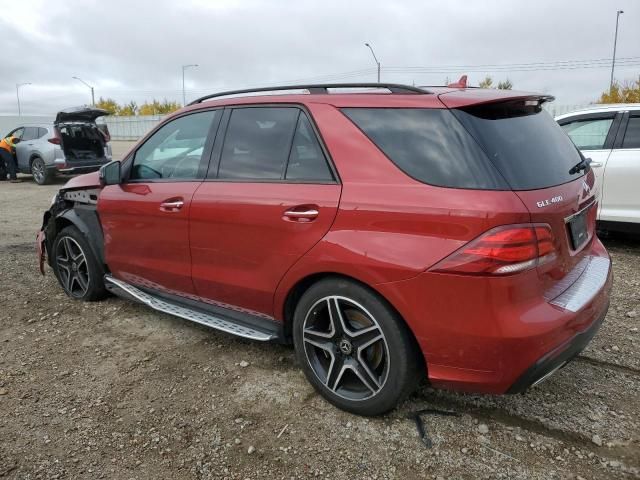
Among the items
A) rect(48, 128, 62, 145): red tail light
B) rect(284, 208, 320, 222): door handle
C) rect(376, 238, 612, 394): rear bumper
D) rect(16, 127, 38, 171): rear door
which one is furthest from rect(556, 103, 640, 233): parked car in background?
rect(16, 127, 38, 171): rear door

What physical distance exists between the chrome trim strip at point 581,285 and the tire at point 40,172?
1385cm

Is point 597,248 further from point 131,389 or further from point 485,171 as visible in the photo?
point 131,389

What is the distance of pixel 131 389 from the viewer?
311cm

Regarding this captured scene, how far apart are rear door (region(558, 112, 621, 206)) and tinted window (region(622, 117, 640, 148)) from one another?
0.13 meters

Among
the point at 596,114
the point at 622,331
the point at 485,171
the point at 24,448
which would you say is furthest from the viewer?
the point at 596,114

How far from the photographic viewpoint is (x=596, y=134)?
5.99 m

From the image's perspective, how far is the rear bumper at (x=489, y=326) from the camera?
2.18m

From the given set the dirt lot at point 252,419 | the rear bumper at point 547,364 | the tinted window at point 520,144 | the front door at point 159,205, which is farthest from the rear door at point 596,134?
the front door at point 159,205

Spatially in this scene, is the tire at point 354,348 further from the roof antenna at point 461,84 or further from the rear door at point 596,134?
the rear door at point 596,134

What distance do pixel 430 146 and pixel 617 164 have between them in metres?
4.26

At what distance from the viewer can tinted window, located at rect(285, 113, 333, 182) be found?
2729 mm

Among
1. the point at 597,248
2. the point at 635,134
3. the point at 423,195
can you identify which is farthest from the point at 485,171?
the point at 635,134

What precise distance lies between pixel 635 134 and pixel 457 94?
4162 millimetres

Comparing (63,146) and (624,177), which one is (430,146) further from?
(63,146)
